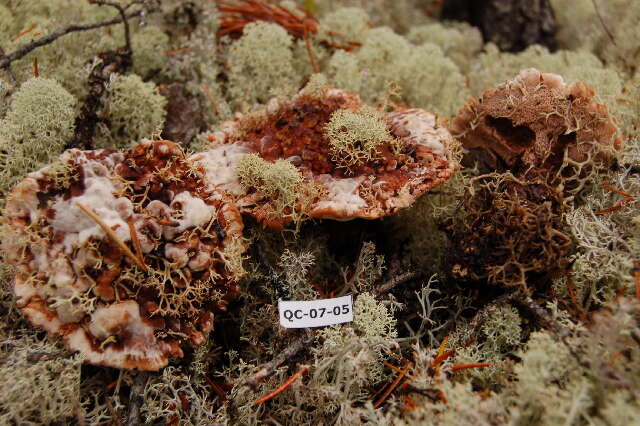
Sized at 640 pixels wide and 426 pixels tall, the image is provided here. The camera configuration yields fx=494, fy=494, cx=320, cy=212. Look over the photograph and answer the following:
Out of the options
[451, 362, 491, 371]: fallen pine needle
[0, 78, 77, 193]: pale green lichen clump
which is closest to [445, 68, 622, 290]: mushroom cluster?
[451, 362, 491, 371]: fallen pine needle

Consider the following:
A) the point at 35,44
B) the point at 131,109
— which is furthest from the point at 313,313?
the point at 35,44

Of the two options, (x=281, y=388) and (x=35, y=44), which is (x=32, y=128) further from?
(x=281, y=388)

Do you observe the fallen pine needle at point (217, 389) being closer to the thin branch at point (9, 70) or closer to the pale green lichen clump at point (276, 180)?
the pale green lichen clump at point (276, 180)

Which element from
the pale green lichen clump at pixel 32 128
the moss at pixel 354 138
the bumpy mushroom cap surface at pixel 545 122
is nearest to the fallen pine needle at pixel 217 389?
the moss at pixel 354 138

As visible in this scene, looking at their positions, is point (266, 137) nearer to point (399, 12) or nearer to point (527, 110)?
point (527, 110)

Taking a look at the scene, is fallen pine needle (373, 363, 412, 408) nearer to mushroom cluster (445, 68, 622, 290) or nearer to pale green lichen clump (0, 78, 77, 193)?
mushroom cluster (445, 68, 622, 290)
